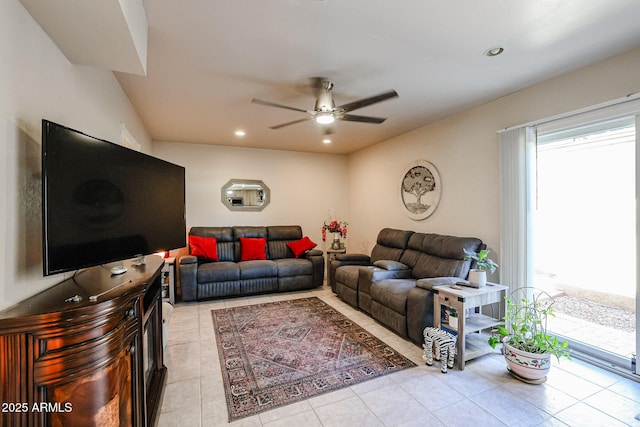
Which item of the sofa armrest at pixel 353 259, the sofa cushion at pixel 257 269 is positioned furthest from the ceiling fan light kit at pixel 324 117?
the sofa cushion at pixel 257 269

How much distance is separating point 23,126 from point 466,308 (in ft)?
10.2

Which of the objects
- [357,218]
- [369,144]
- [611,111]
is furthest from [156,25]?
[357,218]

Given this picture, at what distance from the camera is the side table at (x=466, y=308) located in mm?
2436

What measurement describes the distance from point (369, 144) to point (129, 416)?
16.3 feet

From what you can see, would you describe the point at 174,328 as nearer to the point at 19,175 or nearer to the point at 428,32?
the point at 19,175

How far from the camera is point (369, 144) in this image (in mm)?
5340

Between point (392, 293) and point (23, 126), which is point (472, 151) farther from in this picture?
point (23, 126)

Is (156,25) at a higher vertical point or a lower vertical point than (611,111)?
higher

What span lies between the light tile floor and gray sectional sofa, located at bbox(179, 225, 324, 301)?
5.55 ft

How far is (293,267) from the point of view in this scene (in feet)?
15.5

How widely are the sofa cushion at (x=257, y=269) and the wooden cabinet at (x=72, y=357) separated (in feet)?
9.88

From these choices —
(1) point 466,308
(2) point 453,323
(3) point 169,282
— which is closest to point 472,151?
(1) point 466,308

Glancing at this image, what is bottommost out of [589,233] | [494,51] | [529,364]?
[529,364]

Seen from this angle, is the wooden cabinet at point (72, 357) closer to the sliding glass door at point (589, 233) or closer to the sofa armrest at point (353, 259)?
the sofa armrest at point (353, 259)
